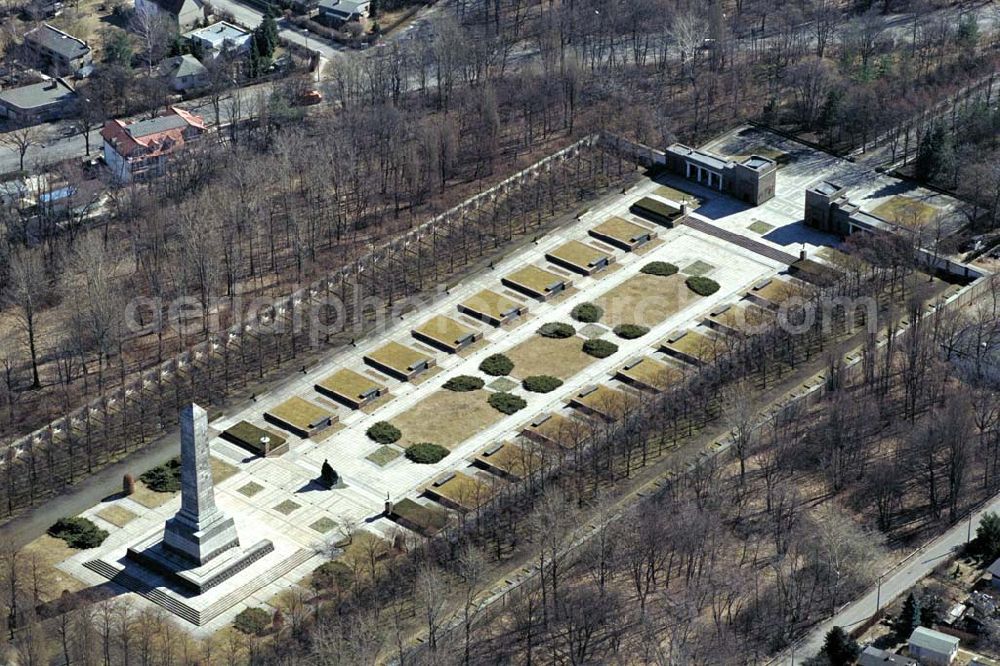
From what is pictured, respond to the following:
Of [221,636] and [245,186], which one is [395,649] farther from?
[245,186]

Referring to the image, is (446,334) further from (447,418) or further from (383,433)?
(383,433)

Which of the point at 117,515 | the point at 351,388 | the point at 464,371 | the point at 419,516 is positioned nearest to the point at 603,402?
the point at 464,371

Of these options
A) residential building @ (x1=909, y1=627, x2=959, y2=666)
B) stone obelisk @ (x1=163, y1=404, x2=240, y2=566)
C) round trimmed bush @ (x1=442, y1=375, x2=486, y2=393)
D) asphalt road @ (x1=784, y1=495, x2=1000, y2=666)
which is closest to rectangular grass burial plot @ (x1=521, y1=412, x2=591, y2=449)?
round trimmed bush @ (x1=442, y1=375, x2=486, y2=393)

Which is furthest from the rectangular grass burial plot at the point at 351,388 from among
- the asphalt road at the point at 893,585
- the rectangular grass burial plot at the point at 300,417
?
the asphalt road at the point at 893,585

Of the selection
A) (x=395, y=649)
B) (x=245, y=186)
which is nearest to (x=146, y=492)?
(x=395, y=649)

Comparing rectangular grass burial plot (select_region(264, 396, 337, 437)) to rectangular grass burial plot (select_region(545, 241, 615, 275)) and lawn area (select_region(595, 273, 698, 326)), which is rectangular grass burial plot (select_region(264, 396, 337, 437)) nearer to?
lawn area (select_region(595, 273, 698, 326))
